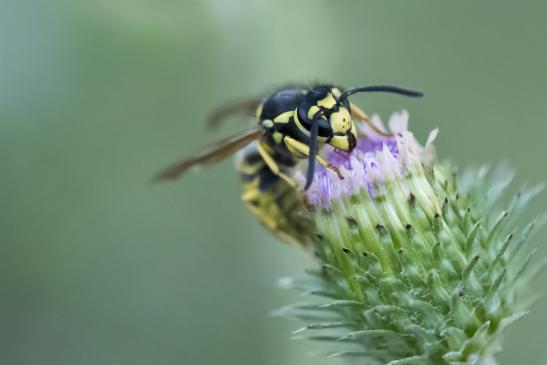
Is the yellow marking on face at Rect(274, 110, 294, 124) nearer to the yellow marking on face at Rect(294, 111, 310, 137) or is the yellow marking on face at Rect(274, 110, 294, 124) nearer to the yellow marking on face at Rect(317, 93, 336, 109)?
the yellow marking on face at Rect(294, 111, 310, 137)

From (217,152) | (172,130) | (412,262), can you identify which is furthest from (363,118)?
(172,130)

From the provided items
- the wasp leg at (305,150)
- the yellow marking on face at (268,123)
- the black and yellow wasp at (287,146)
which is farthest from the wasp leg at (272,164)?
the wasp leg at (305,150)

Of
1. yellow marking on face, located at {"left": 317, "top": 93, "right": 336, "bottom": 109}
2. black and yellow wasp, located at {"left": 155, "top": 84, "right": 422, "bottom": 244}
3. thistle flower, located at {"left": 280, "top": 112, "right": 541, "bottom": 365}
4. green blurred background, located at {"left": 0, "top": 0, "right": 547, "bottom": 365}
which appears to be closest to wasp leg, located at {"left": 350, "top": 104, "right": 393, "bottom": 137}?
black and yellow wasp, located at {"left": 155, "top": 84, "right": 422, "bottom": 244}

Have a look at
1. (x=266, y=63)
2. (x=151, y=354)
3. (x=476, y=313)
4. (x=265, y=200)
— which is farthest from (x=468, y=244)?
(x=151, y=354)

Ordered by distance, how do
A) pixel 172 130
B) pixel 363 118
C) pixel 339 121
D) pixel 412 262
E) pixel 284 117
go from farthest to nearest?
pixel 172 130
pixel 363 118
pixel 284 117
pixel 339 121
pixel 412 262

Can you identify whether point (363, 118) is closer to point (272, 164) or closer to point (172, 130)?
point (272, 164)

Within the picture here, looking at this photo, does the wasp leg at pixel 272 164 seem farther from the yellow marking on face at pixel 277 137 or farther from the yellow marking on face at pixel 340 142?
the yellow marking on face at pixel 340 142

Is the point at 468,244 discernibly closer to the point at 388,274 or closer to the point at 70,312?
the point at 388,274

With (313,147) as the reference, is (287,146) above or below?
above
